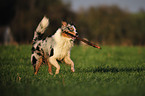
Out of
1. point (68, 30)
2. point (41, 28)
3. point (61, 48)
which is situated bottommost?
point (61, 48)

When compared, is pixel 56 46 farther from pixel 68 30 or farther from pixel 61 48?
pixel 68 30

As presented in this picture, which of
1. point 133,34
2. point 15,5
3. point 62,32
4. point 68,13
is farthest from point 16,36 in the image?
point 62,32

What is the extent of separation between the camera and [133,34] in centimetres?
3697

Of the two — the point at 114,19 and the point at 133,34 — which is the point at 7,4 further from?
the point at 133,34

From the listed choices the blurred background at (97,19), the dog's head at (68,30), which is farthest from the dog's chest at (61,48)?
the blurred background at (97,19)

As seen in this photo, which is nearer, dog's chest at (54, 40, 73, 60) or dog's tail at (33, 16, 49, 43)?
dog's chest at (54, 40, 73, 60)

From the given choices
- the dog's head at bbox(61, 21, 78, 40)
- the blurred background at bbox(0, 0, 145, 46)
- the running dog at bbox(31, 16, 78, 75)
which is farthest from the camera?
the blurred background at bbox(0, 0, 145, 46)

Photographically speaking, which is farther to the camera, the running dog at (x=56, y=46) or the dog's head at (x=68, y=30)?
the running dog at (x=56, y=46)

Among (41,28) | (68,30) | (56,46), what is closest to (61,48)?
(56,46)

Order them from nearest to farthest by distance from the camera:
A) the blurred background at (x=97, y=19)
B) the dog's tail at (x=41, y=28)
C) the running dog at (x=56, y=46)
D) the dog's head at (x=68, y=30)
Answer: the dog's head at (x=68, y=30), the running dog at (x=56, y=46), the dog's tail at (x=41, y=28), the blurred background at (x=97, y=19)

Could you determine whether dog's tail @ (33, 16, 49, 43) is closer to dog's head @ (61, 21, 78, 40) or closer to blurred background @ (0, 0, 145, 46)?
dog's head @ (61, 21, 78, 40)

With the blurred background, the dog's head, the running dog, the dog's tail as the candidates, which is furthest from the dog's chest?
the blurred background

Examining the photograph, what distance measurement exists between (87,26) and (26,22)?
12.9 metres

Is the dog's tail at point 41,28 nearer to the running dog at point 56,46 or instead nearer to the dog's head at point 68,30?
the running dog at point 56,46
